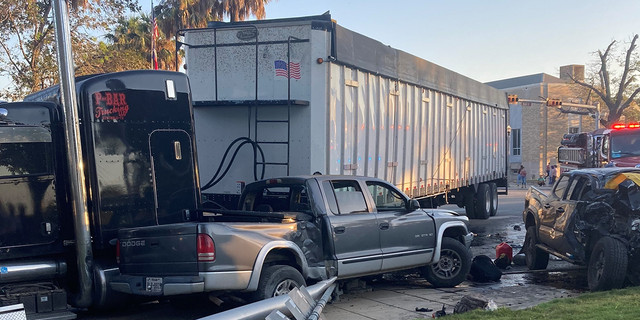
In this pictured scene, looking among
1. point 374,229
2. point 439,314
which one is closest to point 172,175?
point 374,229

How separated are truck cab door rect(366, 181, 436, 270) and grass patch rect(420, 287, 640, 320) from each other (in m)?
1.60

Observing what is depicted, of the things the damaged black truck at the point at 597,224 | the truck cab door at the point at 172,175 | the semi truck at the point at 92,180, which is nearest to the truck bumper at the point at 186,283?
the semi truck at the point at 92,180

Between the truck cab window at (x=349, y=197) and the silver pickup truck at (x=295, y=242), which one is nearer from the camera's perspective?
the silver pickup truck at (x=295, y=242)

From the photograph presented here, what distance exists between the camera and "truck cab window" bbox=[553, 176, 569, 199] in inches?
382

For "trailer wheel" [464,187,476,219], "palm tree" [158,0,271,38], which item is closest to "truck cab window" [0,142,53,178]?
"trailer wheel" [464,187,476,219]

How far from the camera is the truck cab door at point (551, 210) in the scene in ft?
30.6

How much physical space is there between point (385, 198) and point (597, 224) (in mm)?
2879

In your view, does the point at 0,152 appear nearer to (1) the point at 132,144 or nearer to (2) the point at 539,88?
(1) the point at 132,144

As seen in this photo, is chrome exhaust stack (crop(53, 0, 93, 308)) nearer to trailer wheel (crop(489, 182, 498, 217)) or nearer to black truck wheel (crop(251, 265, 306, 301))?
black truck wheel (crop(251, 265, 306, 301))

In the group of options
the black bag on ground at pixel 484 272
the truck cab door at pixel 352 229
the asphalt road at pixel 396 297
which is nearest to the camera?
the asphalt road at pixel 396 297

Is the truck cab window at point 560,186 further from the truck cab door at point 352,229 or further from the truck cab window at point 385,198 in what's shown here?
the truck cab door at point 352,229

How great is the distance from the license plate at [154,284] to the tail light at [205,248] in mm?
510

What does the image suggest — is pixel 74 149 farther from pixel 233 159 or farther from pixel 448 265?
pixel 448 265

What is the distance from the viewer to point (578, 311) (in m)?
6.41
